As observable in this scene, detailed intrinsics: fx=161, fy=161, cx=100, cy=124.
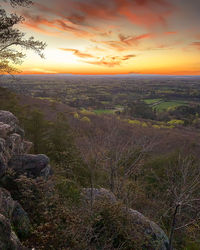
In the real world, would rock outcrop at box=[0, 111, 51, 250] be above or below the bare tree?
above

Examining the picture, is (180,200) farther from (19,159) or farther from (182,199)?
(19,159)

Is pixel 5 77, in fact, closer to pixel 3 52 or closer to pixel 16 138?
pixel 3 52

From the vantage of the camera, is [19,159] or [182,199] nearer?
[182,199]

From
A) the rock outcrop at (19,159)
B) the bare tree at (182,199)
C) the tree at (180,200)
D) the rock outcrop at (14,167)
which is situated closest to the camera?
the rock outcrop at (14,167)

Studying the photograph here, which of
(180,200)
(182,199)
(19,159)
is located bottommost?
(180,200)

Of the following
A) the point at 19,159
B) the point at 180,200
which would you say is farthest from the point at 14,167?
the point at 180,200

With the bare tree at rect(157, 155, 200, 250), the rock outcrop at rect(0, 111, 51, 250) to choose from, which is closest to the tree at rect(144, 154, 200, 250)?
the bare tree at rect(157, 155, 200, 250)

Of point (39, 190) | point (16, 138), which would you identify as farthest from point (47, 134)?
point (39, 190)

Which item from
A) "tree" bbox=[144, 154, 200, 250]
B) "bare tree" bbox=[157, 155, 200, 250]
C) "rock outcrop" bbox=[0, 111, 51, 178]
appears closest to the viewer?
"bare tree" bbox=[157, 155, 200, 250]

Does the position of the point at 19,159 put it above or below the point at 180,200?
above

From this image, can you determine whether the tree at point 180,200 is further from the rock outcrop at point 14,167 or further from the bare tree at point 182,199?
the rock outcrop at point 14,167

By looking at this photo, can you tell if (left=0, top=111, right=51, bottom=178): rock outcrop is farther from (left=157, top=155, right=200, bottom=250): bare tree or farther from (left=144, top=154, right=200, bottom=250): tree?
(left=157, top=155, right=200, bottom=250): bare tree

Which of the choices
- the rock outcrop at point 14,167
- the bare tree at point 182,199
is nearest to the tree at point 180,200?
the bare tree at point 182,199

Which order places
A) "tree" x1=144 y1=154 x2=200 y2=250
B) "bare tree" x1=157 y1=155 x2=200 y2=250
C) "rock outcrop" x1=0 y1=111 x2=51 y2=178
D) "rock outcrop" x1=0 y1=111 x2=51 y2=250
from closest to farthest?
"rock outcrop" x1=0 y1=111 x2=51 y2=250, "bare tree" x1=157 y1=155 x2=200 y2=250, "tree" x1=144 y1=154 x2=200 y2=250, "rock outcrop" x1=0 y1=111 x2=51 y2=178
